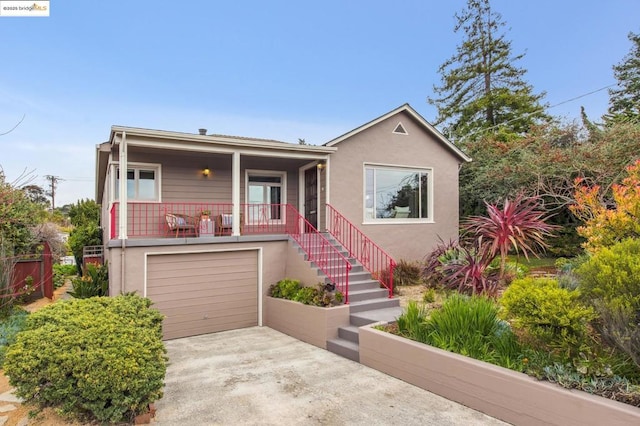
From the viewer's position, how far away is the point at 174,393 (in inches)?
181

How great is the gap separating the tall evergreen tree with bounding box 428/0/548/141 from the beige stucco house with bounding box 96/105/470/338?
12593mm

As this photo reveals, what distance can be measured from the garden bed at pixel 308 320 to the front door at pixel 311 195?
3.24m

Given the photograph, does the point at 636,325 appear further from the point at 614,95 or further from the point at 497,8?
the point at 497,8

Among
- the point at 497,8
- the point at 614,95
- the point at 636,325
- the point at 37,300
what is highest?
the point at 497,8

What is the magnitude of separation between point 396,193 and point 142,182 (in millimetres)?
7341

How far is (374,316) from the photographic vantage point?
21.6 ft

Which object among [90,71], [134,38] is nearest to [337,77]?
[134,38]

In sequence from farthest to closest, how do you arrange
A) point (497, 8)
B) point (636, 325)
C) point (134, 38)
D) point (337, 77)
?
point (497, 8)
point (337, 77)
point (134, 38)
point (636, 325)

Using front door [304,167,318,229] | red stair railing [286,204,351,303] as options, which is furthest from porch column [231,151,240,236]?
front door [304,167,318,229]

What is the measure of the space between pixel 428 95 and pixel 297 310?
22.9 meters

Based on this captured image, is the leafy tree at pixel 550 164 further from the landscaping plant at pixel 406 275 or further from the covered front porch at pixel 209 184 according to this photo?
the covered front porch at pixel 209 184

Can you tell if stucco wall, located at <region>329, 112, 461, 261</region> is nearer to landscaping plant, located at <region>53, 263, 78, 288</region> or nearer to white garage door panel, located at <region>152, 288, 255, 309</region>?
white garage door panel, located at <region>152, 288, 255, 309</region>

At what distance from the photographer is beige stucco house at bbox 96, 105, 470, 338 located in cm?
760

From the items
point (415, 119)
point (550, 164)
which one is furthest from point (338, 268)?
point (550, 164)
